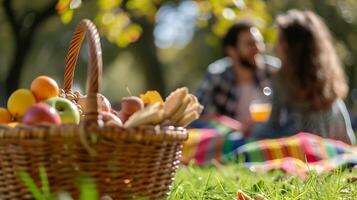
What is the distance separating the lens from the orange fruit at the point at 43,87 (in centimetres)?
222

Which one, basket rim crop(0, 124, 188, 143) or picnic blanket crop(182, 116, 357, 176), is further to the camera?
picnic blanket crop(182, 116, 357, 176)

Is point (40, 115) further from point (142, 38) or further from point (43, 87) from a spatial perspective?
point (142, 38)

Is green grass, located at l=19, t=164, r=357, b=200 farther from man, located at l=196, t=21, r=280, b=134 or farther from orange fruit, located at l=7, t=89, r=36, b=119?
man, located at l=196, t=21, r=280, b=134

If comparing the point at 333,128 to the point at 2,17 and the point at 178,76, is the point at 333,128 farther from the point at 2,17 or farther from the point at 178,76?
the point at 178,76

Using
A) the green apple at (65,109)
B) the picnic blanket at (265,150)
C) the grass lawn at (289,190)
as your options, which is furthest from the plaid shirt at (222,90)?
the green apple at (65,109)

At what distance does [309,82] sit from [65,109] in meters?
3.25

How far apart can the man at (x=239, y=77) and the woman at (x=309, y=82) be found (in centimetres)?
114

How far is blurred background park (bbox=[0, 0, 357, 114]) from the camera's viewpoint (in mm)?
7582

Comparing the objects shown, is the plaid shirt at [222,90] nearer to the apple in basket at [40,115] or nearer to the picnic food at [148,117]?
the picnic food at [148,117]

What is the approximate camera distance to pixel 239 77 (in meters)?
6.59

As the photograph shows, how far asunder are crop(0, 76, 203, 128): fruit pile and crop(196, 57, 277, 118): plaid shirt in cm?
425

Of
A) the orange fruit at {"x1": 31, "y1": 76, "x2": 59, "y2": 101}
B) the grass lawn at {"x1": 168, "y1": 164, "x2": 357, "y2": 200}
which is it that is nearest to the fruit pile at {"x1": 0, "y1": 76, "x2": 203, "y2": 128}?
the orange fruit at {"x1": 31, "y1": 76, "x2": 59, "y2": 101}

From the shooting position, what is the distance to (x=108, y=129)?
1.89m

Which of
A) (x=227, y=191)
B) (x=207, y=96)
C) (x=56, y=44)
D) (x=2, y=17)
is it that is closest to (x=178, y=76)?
(x=56, y=44)
